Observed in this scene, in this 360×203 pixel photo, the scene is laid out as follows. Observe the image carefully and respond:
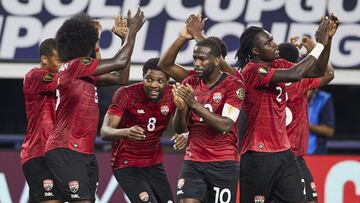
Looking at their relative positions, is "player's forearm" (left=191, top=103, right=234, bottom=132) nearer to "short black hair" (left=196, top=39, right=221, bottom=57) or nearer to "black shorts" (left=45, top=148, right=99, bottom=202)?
"short black hair" (left=196, top=39, right=221, bottom=57)

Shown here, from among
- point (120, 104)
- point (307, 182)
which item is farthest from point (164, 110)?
point (307, 182)

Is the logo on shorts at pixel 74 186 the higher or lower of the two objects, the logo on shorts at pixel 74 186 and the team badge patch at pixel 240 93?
the lower

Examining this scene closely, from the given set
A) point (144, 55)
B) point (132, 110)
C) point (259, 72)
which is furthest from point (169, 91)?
point (144, 55)

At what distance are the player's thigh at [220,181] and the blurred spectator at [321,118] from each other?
14.8 feet

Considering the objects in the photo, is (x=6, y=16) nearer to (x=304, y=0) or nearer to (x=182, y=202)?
(x=304, y=0)

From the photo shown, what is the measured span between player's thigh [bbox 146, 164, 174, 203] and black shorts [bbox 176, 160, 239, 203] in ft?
2.56

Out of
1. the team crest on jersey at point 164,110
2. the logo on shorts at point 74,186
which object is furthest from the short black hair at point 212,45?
the logo on shorts at point 74,186

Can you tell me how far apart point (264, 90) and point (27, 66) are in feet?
17.3

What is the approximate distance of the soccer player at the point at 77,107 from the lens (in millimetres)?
10766

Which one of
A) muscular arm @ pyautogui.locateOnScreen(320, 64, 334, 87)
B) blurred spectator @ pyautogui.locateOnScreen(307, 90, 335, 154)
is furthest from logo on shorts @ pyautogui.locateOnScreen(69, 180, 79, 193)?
blurred spectator @ pyautogui.locateOnScreen(307, 90, 335, 154)

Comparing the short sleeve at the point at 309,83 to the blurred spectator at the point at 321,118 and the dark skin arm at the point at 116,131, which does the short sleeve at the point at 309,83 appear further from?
the blurred spectator at the point at 321,118

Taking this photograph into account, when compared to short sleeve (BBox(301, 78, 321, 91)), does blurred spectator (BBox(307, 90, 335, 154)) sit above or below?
below

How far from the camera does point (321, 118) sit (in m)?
15.4

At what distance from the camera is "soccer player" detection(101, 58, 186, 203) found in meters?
11.5
